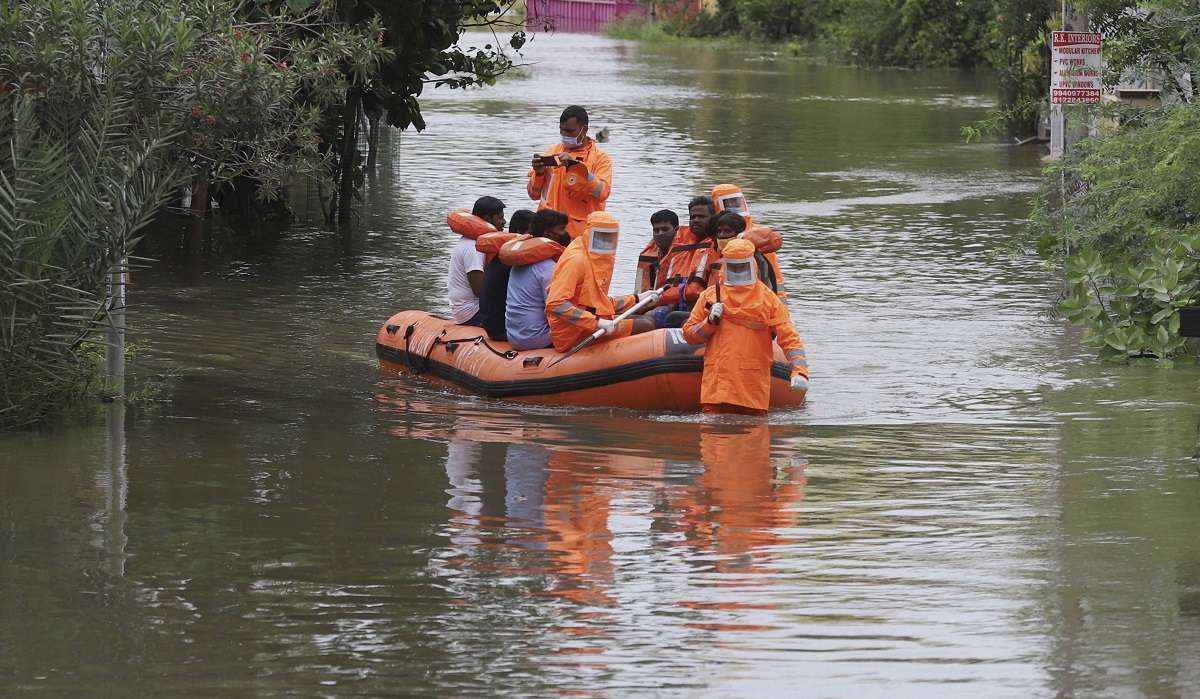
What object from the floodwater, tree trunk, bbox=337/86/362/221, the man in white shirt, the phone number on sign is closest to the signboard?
the phone number on sign

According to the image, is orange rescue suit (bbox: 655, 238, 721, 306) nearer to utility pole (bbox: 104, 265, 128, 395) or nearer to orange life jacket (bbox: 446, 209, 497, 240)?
orange life jacket (bbox: 446, 209, 497, 240)

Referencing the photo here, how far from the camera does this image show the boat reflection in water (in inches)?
297

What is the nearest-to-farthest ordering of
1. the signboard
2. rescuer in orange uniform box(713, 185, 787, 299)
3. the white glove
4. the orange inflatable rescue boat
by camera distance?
1. the white glove
2. the orange inflatable rescue boat
3. rescuer in orange uniform box(713, 185, 787, 299)
4. the signboard

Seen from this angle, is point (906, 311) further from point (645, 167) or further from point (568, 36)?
point (568, 36)

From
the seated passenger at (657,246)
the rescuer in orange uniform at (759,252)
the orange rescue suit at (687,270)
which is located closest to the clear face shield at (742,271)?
the rescuer in orange uniform at (759,252)

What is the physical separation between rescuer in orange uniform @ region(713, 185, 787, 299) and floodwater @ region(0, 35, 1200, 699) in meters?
0.79

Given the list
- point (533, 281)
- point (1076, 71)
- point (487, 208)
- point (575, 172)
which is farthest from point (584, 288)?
point (1076, 71)

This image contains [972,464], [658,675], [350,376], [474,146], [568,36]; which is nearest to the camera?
[658,675]

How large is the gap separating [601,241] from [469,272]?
59.4 inches

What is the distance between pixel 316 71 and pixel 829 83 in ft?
138

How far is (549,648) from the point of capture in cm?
679

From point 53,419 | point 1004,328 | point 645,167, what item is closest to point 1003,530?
point 53,419

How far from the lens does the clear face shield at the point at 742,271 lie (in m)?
11.3

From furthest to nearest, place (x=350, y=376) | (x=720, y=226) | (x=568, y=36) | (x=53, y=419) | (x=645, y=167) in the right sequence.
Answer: (x=568, y=36) < (x=645, y=167) < (x=350, y=376) < (x=720, y=226) < (x=53, y=419)
